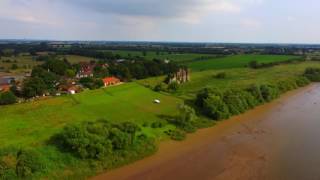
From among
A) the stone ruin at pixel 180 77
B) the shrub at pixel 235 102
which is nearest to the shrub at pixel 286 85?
the stone ruin at pixel 180 77

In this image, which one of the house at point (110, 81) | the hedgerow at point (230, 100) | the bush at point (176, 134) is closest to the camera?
the bush at point (176, 134)

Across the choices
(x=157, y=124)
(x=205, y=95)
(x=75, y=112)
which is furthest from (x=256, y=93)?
(x=75, y=112)

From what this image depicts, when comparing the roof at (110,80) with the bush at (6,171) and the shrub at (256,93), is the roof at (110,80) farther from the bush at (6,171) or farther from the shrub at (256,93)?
the bush at (6,171)

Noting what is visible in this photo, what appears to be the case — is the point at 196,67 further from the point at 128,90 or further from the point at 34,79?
the point at 34,79

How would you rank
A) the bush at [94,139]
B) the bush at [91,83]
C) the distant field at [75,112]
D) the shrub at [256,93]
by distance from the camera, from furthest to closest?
the bush at [91,83]
the shrub at [256,93]
the distant field at [75,112]
the bush at [94,139]

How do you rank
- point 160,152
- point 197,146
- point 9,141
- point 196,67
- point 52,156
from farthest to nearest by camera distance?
point 196,67 < point 197,146 < point 160,152 < point 9,141 < point 52,156

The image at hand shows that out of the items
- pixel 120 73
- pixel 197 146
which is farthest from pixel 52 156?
pixel 120 73

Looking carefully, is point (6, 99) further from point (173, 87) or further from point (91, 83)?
point (173, 87)
